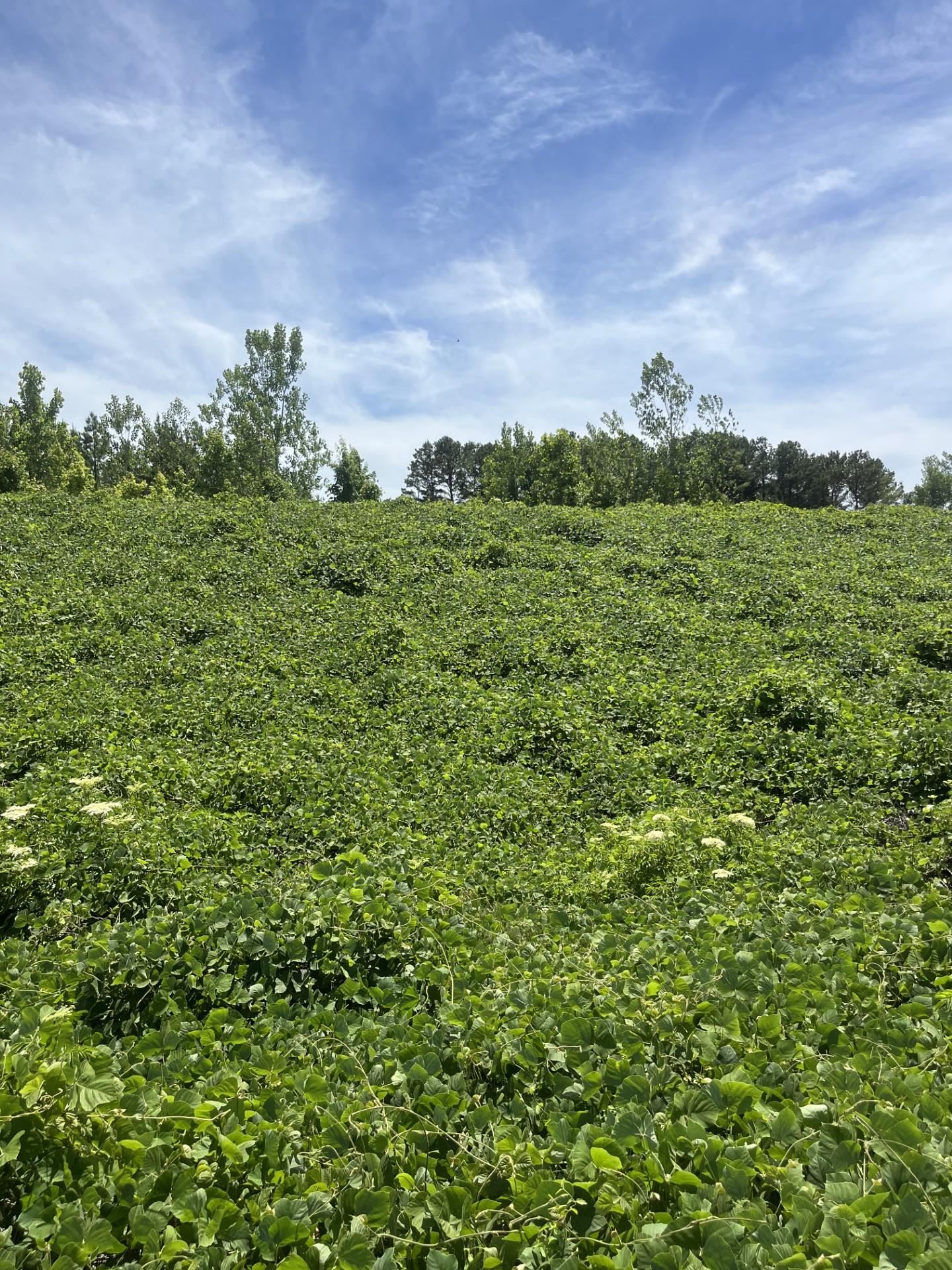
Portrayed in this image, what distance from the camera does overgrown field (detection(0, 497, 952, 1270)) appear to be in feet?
6.41

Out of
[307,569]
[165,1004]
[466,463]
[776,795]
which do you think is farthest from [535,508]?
[466,463]

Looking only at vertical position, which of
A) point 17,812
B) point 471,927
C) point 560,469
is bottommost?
point 471,927

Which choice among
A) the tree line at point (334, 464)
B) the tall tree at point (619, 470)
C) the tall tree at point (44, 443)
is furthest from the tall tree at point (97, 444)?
the tall tree at point (619, 470)

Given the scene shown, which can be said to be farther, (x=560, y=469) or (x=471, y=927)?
(x=560, y=469)

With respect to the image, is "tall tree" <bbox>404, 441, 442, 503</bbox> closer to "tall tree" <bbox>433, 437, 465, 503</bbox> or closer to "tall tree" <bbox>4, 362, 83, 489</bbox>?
"tall tree" <bbox>433, 437, 465, 503</bbox>

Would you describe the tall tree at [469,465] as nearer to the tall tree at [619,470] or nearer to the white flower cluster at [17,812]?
the tall tree at [619,470]

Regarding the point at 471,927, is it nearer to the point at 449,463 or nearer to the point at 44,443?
the point at 44,443

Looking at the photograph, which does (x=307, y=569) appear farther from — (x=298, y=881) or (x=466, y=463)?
(x=466, y=463)

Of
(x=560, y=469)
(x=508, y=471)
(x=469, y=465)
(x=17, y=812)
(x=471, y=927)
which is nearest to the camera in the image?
(x=471, y=927)

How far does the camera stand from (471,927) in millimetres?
4355

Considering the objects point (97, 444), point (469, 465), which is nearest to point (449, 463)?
point (469, 465)

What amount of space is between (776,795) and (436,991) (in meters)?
4.98

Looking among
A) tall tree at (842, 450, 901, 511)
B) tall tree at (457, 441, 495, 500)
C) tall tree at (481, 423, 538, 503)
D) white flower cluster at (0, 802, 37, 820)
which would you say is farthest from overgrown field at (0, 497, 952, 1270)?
tall tree at (457, 441, 495, 500)

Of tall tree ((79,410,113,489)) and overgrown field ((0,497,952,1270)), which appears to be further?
tall tree ((79,410,113,489))
